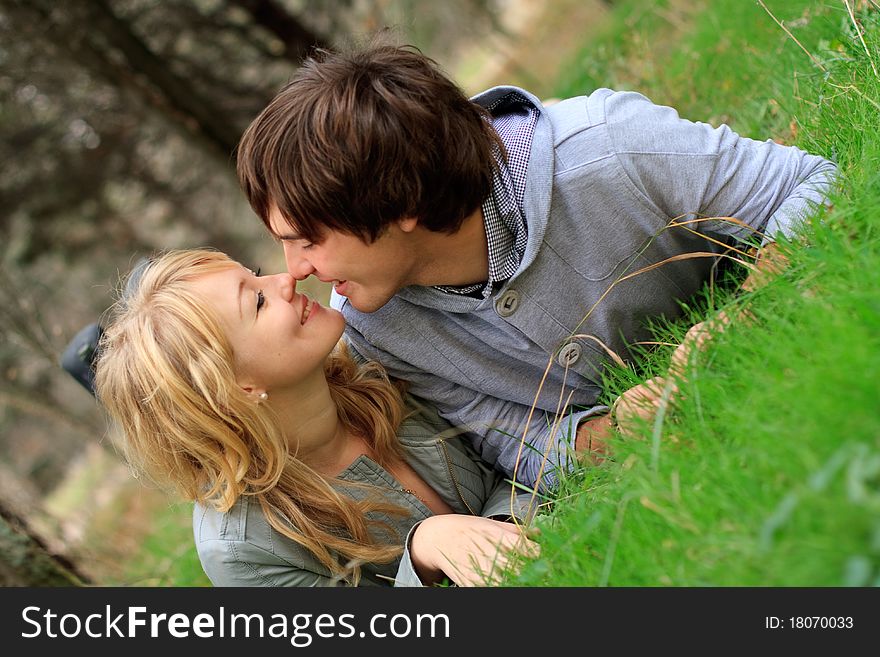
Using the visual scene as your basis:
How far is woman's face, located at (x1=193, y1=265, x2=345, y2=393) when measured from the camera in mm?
2240

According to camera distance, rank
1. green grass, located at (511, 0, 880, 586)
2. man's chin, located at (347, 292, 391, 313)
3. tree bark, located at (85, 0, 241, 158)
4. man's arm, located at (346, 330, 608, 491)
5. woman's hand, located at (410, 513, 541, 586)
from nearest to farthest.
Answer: green grass, located at (511, 0, 880, 586) → woman's hand, located at (410, 513, 541, 586) → man's chin, located at (347, 292, 391, 313) → man's arm, located at (346, 330, 608, 491) → tree bark, located at (85, 0, 241, 158)

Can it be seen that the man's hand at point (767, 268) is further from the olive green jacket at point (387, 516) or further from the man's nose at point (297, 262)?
the man's nose at point (297, 262)

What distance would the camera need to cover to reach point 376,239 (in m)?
2.22

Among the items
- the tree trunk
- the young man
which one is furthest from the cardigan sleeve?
the tree trunk

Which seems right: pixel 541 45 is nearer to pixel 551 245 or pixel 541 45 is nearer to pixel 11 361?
pixel 11 361

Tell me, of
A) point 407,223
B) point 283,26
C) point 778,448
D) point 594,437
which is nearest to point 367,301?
point 407,223

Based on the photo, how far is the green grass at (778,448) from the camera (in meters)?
1.12

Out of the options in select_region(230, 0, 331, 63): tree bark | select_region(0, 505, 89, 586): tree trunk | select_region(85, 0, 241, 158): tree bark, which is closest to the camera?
select_region(0, 505, 89, 586): tree trunk

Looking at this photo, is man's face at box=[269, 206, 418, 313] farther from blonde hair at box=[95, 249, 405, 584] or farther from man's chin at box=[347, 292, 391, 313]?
blonde hair at box=[95, 249, 405, 584]

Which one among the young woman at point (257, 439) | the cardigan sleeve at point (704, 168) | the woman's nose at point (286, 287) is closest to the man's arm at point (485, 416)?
the young woman at point (257, 439)

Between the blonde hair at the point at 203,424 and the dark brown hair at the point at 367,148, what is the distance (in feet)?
1.24

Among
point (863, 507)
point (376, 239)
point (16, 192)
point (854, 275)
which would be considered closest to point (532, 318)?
Answer: point (376, 239)

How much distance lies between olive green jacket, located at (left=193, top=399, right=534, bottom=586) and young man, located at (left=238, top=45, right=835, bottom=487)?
0.61 feet

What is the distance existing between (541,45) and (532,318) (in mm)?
7489
